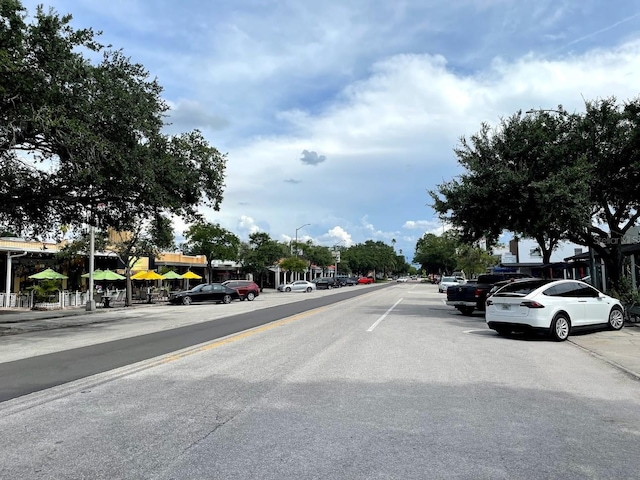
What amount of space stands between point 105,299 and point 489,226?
21.9 metres

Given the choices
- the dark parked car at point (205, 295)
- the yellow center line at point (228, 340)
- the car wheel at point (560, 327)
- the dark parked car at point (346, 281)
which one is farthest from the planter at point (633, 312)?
the dark parked car at point (346, 281)

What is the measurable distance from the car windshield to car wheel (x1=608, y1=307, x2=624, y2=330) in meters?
2.60

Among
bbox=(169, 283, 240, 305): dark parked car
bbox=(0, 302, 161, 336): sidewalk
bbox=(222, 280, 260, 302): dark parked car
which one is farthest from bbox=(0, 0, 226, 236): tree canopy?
bbox=(222, 280, 260, 302): dark parked car

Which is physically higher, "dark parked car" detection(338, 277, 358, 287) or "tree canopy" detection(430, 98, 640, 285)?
"tree canopy" detection(430, 98, 640, 285)

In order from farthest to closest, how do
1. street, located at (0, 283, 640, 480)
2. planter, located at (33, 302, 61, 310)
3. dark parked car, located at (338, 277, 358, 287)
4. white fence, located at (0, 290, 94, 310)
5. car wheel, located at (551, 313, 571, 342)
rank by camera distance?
1. dark parked car, located at (338, 277, 358, 287)
2. white fence, located at (0, 290, 94, 310)
3. planter, located at (33, 302, 61, 310)
4. car wheel, located at (551, 313, 571, 342)
5. street, located at (0, 283, 640, 480)

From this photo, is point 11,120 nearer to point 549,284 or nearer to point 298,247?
point 549,284

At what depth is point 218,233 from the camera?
4656 centimetres

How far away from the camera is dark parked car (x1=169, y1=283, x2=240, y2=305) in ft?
110

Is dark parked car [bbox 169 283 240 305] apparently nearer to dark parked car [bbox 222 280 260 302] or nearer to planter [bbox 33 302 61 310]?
dark parked car [bbox 222 280 260 302]

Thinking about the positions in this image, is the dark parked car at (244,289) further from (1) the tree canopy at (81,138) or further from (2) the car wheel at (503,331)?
(2) the car wheel at (503,331)

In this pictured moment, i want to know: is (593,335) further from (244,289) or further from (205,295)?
(244,289)

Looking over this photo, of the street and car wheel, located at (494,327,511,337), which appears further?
car wheel, located at (494,327,511,337)

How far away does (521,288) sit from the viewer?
543 inches

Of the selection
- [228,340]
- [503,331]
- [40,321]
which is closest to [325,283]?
[40,321]
